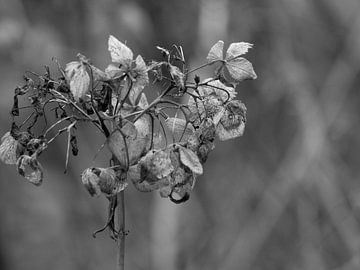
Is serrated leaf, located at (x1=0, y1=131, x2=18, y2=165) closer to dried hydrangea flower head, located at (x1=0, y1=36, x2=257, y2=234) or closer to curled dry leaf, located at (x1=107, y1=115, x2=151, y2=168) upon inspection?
dried hydrangea flower head, located at (x1=0, y1=36, x2=257, y2=234)

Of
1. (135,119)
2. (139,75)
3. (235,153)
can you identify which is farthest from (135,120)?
(235,153)

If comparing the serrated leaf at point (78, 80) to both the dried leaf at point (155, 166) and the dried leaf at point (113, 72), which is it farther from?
the dried leaf at point (155, 166)

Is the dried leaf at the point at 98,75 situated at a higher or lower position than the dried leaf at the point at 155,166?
higher

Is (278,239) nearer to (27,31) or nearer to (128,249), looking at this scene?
(128,249)

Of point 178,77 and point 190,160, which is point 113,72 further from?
point 190,160

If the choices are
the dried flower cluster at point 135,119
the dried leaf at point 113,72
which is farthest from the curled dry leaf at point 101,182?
the dried leaf at point 113,72

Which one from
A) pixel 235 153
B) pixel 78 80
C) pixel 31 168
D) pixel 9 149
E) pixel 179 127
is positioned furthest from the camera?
pixel 235 153

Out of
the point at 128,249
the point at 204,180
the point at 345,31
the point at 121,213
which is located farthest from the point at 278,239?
the point at 121,213

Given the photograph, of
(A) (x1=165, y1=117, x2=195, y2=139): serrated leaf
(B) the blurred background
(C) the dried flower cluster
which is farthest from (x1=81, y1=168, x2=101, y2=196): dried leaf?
(B) the blurred background
